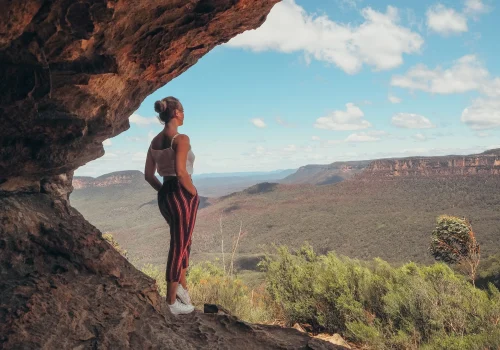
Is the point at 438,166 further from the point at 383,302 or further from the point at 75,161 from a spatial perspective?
the point at 75,161

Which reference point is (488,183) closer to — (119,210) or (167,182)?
(167,182)

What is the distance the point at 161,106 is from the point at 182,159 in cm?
79

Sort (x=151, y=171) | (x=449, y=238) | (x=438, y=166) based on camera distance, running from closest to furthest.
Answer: (x=151, y=171) → (x=449, y=238) → (x=438, y=166)

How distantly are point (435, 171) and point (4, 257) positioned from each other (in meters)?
84.5

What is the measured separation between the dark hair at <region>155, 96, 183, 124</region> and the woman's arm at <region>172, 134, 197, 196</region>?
39cm

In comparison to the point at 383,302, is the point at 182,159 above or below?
above

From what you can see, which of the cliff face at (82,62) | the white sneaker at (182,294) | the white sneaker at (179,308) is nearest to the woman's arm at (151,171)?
the cliff face at (82,62)

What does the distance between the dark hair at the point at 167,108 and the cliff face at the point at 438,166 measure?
74.1 meters

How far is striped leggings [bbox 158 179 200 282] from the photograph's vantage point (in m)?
4.77

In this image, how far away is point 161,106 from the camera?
192 inches

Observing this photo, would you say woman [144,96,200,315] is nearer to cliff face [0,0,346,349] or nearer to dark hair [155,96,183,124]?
dark hair [155,96,183,124]

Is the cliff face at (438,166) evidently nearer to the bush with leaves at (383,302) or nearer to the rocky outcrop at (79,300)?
the bush with leaves at (383,302)

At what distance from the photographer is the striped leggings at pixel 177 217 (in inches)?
188

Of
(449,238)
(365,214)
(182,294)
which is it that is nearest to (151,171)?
(182,294)
